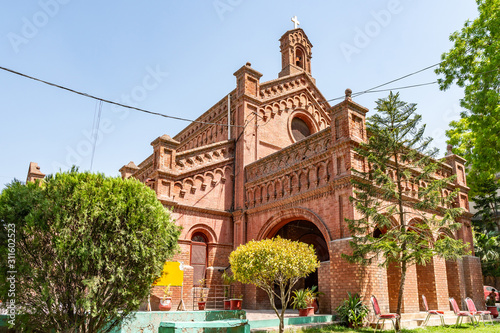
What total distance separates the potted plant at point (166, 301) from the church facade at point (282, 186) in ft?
4.25

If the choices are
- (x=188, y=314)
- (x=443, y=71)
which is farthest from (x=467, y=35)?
(x=188, y=314)

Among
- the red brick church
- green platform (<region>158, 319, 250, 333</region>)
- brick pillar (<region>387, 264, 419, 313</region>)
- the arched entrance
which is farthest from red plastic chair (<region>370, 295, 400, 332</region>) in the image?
the arched entrance

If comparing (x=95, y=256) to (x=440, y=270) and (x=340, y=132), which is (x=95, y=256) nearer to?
(x=340, y=132)

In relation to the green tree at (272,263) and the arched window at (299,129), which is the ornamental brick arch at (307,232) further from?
the arched window at (299,129)

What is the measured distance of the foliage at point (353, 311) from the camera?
12297 mm

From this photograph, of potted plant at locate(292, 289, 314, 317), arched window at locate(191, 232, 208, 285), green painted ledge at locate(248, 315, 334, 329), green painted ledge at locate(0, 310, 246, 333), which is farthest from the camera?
arched window at locate(191, 232, 208, 285)

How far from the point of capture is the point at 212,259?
18609 millimetres

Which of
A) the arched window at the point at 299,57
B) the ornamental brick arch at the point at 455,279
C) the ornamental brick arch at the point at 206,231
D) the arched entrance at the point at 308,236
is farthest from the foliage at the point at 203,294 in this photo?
the arched window at the point at 299,57

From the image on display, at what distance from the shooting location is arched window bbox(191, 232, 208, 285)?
59.4 feet

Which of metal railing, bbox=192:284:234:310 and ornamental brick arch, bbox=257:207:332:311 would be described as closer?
ornamental brick arch, bbox=257:207:332:311

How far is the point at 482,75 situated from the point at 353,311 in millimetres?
11380

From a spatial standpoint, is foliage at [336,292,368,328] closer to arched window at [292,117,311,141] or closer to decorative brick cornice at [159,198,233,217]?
decorative brick cornice at [159,198,233,217]

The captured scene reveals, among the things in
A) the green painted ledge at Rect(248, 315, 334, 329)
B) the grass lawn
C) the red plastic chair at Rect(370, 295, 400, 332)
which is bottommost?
the grass lawn

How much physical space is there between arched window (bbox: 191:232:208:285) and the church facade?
5cm
